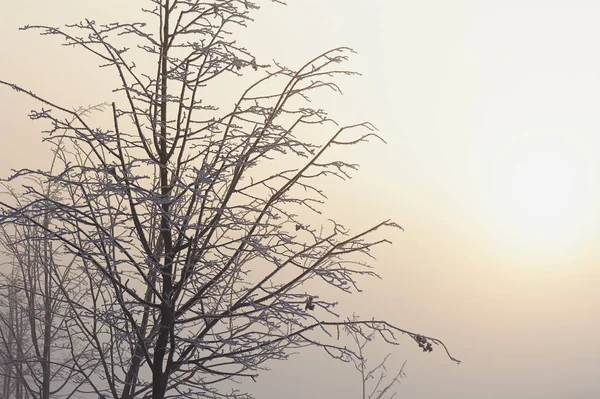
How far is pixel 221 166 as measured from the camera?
3.85 m

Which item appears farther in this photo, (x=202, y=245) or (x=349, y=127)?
(x=349, y=127)

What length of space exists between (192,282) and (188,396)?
2.52ft

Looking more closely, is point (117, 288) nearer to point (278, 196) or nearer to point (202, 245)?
point (202, 245)

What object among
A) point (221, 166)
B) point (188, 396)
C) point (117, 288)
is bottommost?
point (188, 396)

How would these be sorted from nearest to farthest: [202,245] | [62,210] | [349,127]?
1. [62,210]
2. [202,245]
3. [349,127]

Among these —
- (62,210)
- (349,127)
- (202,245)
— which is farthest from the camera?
(349,127)

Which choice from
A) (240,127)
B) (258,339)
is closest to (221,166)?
(240,127)

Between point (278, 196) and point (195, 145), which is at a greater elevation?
point (195, 145)

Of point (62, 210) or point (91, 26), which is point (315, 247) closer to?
point (62, 210)

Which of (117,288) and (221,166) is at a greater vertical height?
(221,166)

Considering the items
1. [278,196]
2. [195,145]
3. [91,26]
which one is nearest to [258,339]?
[278,196]

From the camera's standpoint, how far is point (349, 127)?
166 inches

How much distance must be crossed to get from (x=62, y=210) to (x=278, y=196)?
135 centimetres

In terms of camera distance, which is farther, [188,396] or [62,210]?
[188,396]
